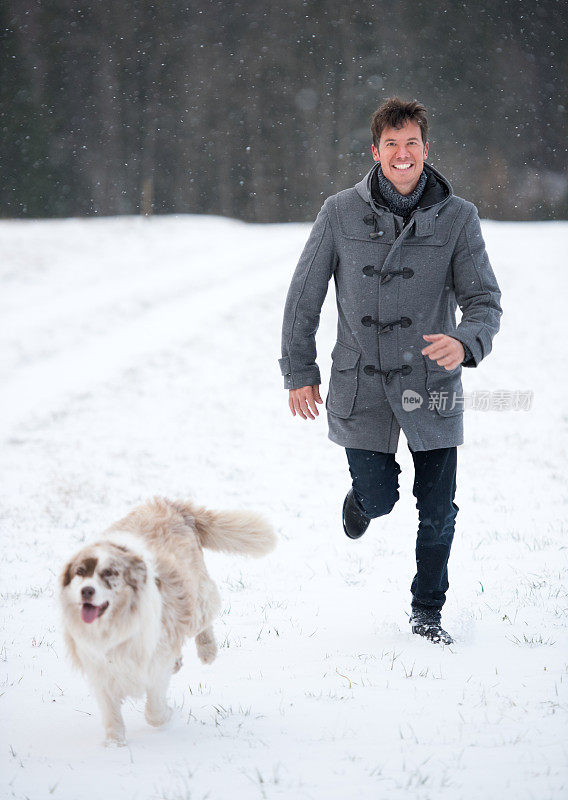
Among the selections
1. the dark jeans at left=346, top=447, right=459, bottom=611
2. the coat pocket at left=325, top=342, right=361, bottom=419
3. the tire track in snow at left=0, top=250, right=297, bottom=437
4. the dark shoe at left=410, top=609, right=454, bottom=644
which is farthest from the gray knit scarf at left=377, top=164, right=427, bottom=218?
the tire track in snow at left=0, top=250, right=297, bottom=437

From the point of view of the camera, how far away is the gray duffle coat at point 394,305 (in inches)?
131

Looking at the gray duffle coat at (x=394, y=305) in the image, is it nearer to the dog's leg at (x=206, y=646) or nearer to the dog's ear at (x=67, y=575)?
the dog's leg at (x=206, y=646)

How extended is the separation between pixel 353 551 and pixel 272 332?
992cm

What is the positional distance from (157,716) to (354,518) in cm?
150

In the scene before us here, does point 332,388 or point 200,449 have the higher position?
point 332,388

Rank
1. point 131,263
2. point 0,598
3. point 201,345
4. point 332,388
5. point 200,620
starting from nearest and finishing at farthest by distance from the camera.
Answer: point 200,620 → point 332,388 → point 0,598 → point 201,345 → point 131,263

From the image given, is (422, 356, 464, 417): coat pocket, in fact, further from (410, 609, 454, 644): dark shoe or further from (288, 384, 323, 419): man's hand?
(410, 609, 454, 644): dark shoe

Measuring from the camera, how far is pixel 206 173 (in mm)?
36719

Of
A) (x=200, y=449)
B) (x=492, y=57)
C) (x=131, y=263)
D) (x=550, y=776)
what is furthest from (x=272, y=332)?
(x=492, y=57)

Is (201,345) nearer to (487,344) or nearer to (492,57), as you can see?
(487,344)

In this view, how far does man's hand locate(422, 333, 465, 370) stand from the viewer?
10.0ft

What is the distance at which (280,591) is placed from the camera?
14.7 ft

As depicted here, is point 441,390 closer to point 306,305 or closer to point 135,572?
point 306,305

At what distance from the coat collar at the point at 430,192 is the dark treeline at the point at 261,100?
2829cm
